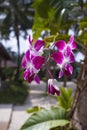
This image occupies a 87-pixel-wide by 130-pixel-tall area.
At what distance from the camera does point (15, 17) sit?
83.9ft

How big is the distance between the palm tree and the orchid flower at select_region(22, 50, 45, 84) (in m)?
22.1

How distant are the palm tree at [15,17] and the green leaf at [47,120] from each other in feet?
67.7

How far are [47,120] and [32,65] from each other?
1596 millimetres

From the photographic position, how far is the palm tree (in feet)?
80.1

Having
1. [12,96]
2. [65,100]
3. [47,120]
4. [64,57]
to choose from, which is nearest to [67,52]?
[64,57]

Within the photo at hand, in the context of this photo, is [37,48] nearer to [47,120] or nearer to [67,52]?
[67,52]

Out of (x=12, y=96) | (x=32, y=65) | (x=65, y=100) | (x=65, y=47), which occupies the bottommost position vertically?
(x=12, y=96)

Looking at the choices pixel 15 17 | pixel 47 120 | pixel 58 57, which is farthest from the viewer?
pixel 15 17

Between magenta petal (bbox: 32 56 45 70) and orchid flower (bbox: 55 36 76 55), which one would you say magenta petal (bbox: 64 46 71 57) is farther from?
magenta petal (bbox: 32 56 45 70)

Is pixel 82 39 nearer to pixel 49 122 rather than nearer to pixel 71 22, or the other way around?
pixel 71 22

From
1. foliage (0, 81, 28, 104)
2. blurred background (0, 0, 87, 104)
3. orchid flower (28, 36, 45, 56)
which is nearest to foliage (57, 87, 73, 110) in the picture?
blurred background (0, 0, 87, 104)

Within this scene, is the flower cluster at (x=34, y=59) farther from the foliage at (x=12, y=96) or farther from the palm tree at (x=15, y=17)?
the palm tree at (x=15, y=17)

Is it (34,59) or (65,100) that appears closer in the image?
(34,59)

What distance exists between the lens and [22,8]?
25484mm
